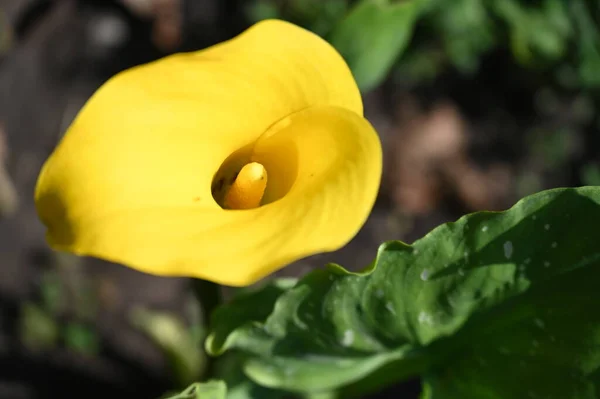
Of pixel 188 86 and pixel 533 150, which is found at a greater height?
pixel 188 86

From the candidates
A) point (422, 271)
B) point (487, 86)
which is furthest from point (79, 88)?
point (422, 271)

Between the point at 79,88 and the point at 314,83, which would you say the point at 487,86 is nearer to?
the point at 79,88

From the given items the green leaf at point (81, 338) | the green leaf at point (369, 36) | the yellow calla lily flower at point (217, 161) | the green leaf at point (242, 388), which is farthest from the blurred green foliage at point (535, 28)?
the green leaf at point (81, 338)

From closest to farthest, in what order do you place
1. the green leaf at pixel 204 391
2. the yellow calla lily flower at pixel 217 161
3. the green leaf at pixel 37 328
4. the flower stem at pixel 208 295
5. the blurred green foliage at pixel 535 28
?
the yellow calla lily flower at pixel 217 161 → the green leaf at pixel 204 391 → the flower stem at pixel 208 295 → the blurred green foliage at pixel 535 28 → the green leaf at pixel 37 328

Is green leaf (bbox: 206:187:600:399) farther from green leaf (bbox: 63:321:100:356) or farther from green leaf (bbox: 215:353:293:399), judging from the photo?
green leaf (bbox: 63:321:100:356)

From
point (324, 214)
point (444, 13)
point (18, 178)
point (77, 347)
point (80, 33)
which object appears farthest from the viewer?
point (80, 33)

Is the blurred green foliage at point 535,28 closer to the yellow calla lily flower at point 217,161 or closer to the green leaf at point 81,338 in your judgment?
the yellow calla lily flower at point 217,161

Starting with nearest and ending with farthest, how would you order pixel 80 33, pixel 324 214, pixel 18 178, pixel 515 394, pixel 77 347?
pixel 324 214
pixel 515 394
pixel 77 347
pixel 18 178
pixel 80 33
